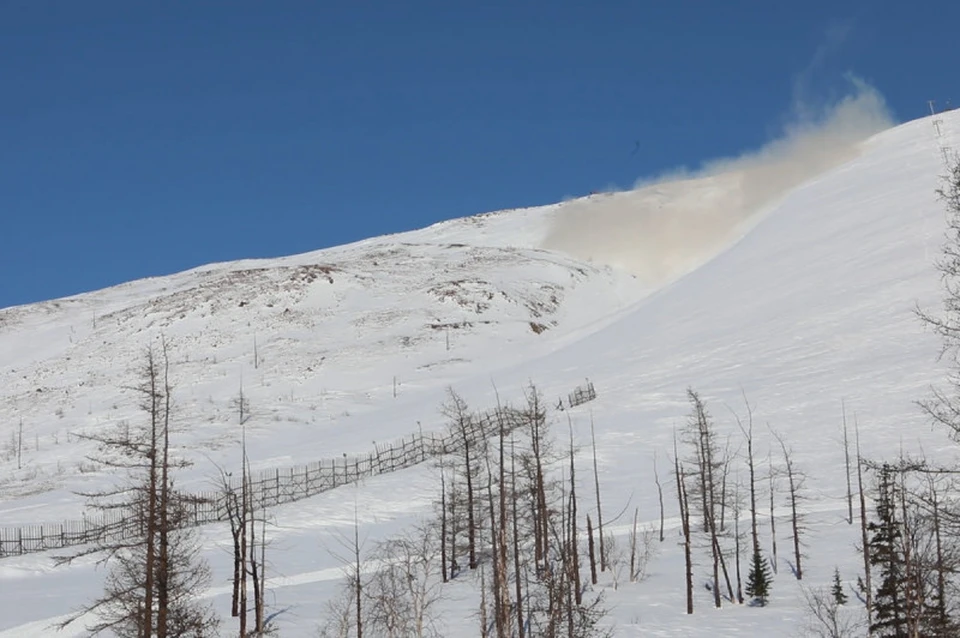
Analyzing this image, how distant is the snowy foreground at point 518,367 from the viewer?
47.1 metres

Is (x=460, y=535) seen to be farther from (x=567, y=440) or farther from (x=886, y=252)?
(x=886, y=252)

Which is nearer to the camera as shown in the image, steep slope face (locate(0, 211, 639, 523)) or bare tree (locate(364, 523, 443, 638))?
bare tree (locate(364, 523, 443, 638))

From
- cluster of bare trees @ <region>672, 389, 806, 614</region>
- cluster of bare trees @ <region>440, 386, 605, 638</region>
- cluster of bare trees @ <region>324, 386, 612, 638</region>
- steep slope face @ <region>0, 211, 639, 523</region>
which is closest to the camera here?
cluster of bare trees @ <region>324, 386, 612, 638</region>

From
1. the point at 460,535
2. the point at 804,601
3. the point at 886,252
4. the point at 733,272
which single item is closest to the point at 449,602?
the point at 460,535

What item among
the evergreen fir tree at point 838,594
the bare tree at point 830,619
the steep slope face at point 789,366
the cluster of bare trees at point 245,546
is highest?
the steep slope face at point 789,366

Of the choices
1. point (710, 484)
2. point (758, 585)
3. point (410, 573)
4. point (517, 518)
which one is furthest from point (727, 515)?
point (410, 573)

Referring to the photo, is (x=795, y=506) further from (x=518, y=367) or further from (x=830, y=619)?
(x=518, y=367)

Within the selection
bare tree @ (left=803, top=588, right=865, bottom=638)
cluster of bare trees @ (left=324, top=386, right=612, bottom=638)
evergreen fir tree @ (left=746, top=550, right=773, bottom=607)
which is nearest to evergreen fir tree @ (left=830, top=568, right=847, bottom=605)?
bare tree @ (left=803, top=588, right=865, bottom=638)

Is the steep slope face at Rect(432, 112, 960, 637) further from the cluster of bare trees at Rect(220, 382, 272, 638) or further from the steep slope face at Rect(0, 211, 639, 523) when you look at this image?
the steep slope face at Rect(0, 211, 639, 523)

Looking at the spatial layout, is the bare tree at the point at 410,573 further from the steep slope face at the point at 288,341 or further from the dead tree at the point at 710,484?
the steep slope face at the point at 288,341

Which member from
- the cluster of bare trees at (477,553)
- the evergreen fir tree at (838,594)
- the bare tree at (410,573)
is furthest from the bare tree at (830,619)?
the bare tree at (410,573)

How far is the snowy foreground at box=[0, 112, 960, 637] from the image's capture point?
47062mm

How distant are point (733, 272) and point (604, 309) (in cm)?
2821

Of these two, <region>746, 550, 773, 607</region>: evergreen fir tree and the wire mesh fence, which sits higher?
the wire mesh fence
